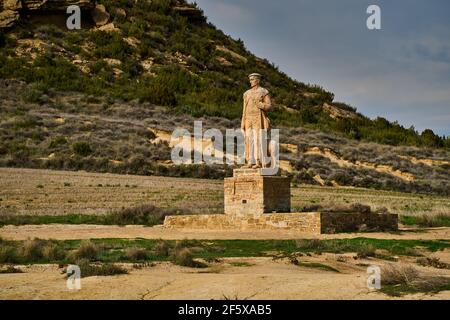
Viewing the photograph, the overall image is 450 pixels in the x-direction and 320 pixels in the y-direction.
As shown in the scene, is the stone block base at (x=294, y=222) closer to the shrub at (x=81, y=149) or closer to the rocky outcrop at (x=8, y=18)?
the shrub at (x=81, y=149)

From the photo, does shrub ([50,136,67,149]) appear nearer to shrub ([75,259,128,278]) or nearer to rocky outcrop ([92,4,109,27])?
shrub ([75,259,128,278])

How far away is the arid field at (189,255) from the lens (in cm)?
956

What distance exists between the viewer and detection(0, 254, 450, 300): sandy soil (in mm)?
9195

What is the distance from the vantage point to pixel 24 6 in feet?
188

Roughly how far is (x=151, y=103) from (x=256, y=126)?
94.5 ft

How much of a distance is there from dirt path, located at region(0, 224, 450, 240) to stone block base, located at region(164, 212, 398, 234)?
341 millimetres

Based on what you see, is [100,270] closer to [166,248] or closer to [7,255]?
[7,255]

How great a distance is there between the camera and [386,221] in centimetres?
1984

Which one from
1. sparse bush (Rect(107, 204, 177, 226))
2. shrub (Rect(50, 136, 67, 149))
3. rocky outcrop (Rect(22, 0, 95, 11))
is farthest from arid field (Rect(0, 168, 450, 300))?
rocky outcrop (Rect(22, 0, 95, 11))

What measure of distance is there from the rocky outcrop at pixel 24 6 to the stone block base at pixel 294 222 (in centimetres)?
3990

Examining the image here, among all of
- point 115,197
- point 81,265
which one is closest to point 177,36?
point 115,197

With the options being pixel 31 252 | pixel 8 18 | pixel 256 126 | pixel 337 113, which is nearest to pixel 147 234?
pixel 256 126
